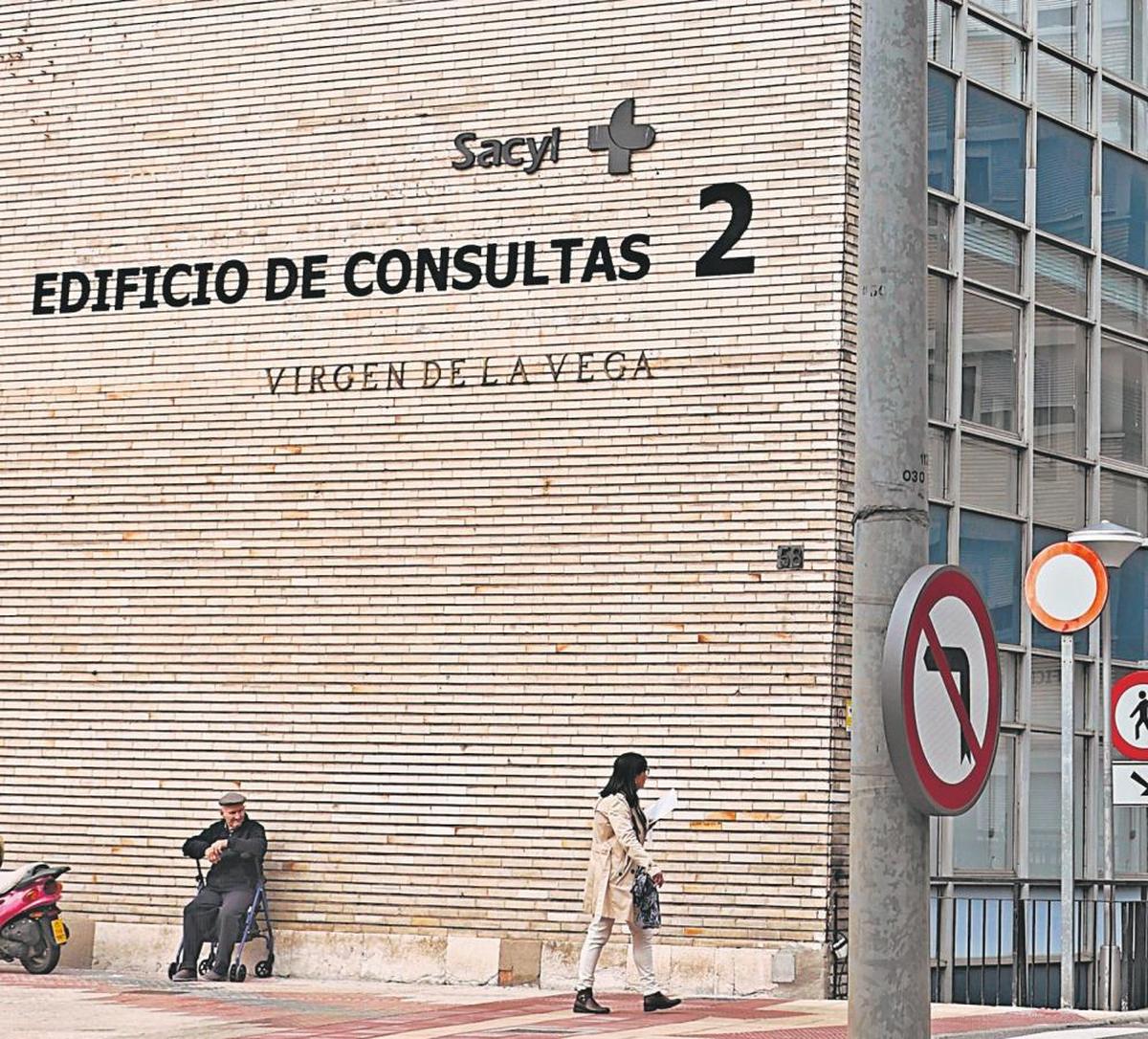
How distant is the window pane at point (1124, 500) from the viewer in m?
18.4

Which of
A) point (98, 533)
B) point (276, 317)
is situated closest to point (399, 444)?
point (276, 317)

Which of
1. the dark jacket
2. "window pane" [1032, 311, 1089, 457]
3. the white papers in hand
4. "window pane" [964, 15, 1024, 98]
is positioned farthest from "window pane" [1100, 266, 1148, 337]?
the dark jacket

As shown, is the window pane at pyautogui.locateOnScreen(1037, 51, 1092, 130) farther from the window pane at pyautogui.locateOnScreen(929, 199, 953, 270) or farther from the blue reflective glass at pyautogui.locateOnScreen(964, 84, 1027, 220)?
the window pane at pyautogui.locateOnScreen(929, 199, 953, 270)

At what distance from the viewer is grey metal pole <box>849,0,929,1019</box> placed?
5.46 meters

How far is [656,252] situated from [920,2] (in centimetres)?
1010

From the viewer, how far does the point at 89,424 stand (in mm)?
17953

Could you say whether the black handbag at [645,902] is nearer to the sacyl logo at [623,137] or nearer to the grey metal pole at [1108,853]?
the grey metal pole at [1108,853]

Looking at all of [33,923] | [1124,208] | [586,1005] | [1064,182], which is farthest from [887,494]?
[1124,208]

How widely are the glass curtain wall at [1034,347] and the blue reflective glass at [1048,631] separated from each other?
19 mm

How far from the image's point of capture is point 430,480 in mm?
16531

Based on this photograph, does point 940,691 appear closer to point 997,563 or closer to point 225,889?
point 225,889

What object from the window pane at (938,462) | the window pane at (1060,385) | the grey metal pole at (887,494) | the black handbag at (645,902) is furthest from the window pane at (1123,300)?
the grey metal pole at (887,494)

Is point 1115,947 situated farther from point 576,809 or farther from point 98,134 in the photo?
point 98,134

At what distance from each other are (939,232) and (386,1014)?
7.64 m
